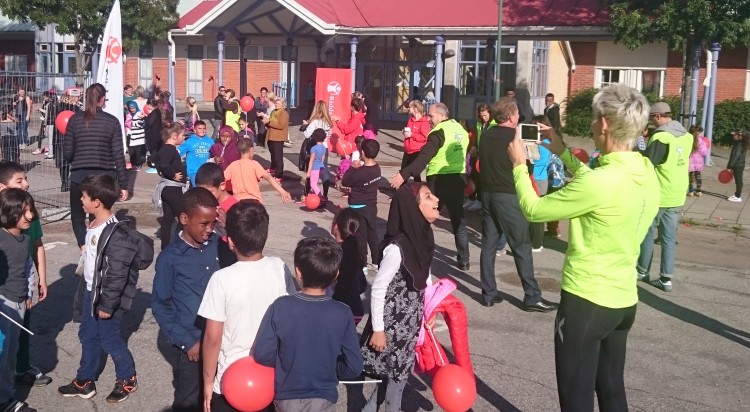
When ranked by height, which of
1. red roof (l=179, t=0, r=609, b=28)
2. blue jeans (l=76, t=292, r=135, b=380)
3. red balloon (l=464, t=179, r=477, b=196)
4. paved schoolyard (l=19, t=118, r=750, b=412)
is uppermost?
red roof (l=179, t=0, r=609, b=28)

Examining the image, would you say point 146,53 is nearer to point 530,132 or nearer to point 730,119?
point 730,119

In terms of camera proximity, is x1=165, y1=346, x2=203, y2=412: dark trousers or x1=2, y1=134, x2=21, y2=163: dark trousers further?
x1=2, y1=134, x2=21, y2=163: dark trousers

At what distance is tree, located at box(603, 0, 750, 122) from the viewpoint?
18219 millimetres

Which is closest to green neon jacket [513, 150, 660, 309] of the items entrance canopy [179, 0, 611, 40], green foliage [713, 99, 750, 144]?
entrance canopy [179, 0, 611, 40]

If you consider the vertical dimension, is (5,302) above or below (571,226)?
below

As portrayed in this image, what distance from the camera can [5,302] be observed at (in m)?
5.34

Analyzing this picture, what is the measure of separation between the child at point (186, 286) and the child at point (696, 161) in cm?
1342

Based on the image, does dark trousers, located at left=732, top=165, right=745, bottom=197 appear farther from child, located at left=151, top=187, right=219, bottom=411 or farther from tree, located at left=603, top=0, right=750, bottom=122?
child, located at left=151, top=187, right=219, bottom=411

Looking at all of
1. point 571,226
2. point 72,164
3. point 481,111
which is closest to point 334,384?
point 571,226

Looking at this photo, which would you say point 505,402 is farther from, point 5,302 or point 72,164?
point 72,164

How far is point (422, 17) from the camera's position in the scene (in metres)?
22.2

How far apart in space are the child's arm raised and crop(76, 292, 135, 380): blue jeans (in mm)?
1686

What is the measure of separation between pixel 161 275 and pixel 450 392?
1781 millimetres

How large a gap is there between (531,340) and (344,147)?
27.8 feet
